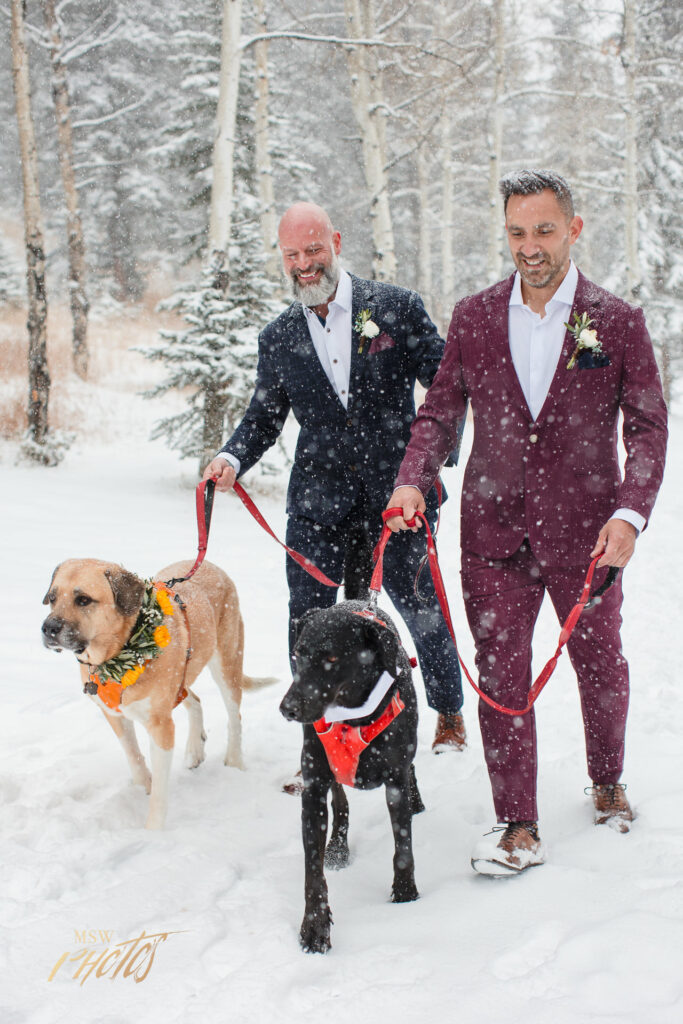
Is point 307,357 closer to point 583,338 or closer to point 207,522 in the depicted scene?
point 207,522

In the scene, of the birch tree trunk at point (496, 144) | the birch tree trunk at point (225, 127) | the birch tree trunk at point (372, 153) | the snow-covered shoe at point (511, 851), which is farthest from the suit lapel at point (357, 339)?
the birch tree trunk at point (496, 144)

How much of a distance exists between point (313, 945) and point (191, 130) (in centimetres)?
1899

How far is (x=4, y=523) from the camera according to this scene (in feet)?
26.0

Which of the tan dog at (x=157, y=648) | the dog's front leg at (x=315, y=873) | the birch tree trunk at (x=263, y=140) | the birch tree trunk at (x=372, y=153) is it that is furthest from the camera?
the birch tree trunk at (x=263, y=140)

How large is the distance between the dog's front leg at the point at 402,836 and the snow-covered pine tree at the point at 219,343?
761 centimetres

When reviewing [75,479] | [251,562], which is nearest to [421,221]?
[75,479]

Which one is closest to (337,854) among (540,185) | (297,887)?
(297,887)

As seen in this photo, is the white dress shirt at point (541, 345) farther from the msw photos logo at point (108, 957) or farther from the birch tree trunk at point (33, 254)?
the birch tree trunk at point (33, 254)

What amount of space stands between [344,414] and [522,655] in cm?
137

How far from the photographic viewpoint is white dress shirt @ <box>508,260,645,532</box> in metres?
2.73

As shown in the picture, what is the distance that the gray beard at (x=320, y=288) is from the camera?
3422 millimetres

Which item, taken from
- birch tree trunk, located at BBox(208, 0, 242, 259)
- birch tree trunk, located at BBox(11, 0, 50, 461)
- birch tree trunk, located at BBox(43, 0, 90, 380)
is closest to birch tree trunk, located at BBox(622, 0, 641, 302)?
birch tree trunk, located at BBox(208, 0, 242, 259)

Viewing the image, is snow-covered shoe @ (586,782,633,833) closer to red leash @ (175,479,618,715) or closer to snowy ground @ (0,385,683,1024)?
snowy ground @ (0,385,683,1024)

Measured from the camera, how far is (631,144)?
1694cm
